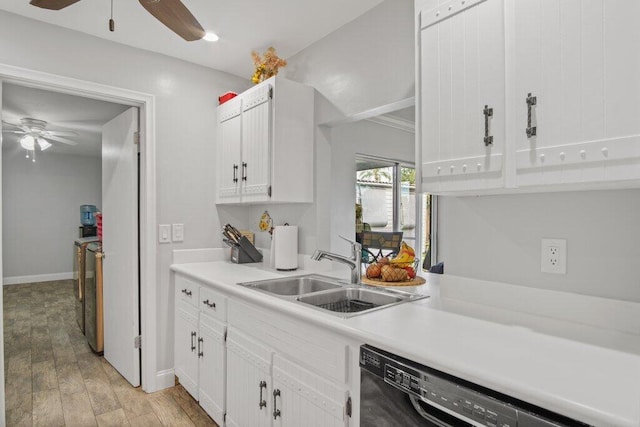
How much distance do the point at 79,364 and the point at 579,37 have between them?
3.91 meters

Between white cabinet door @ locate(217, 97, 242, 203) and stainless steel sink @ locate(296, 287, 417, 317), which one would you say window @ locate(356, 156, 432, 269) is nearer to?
white cabinet door @ locate(217, 97, 242, 203)

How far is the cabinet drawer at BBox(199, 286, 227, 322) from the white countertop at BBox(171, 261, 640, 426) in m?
0.44

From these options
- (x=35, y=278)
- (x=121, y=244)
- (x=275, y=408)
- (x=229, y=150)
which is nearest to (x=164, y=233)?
(x=121, y=244)

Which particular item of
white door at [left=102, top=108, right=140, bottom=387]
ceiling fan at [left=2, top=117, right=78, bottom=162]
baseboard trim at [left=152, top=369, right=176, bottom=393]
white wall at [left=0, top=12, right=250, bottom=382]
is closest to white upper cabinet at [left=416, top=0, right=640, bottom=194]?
white wall at [left=0, top=12, right=250, bottom=382]

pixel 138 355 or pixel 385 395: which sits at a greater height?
pixel 385 395

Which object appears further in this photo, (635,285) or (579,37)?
(635,285)

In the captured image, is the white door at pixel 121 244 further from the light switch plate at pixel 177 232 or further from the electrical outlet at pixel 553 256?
the electrical outlet at pixel 553 256

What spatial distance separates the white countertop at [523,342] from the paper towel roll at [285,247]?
78 cm

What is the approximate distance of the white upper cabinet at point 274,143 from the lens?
2.34 meters

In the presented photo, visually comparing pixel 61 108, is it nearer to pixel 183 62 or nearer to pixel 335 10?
pixel 183 62

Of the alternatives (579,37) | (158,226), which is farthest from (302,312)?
(158,226)

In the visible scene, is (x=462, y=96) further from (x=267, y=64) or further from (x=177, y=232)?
(x=177, y=232)

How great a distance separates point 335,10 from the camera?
214 centimetres

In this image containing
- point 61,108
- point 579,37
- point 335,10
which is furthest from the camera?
point 61,108
